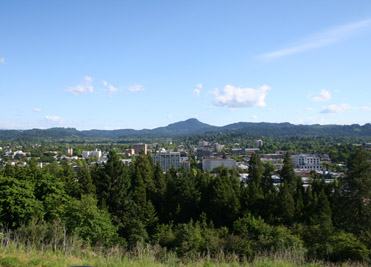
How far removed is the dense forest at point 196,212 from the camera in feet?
41.0

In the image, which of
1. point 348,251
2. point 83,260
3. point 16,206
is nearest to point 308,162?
point 348,251

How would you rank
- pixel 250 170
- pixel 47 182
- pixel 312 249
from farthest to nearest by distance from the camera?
pixel 250 170
pixel 47 182
pixel 312 249

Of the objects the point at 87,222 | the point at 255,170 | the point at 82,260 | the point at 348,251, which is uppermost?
the point at 82,260

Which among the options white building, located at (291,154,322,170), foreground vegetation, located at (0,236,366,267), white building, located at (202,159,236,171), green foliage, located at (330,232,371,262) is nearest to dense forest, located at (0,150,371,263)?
green foliage, located at (330,232,371,262)

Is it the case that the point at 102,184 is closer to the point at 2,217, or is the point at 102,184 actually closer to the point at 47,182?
the point at 47,182

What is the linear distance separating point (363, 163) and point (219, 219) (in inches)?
429

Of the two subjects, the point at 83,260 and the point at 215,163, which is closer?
the point at 83,260

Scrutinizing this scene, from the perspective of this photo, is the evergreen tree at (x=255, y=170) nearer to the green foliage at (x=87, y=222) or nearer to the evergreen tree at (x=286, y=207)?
the evergreen tree at (x=286, y=207)

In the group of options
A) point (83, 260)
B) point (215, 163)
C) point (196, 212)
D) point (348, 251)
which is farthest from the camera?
point (215, 163)

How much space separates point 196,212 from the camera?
953 inches

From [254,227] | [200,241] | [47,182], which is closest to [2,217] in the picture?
[47,182]

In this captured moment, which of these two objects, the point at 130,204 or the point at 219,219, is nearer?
the point at 130,204

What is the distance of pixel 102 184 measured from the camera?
2180 cm

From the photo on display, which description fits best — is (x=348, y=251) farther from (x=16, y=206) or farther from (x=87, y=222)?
(x=16, y=206)
